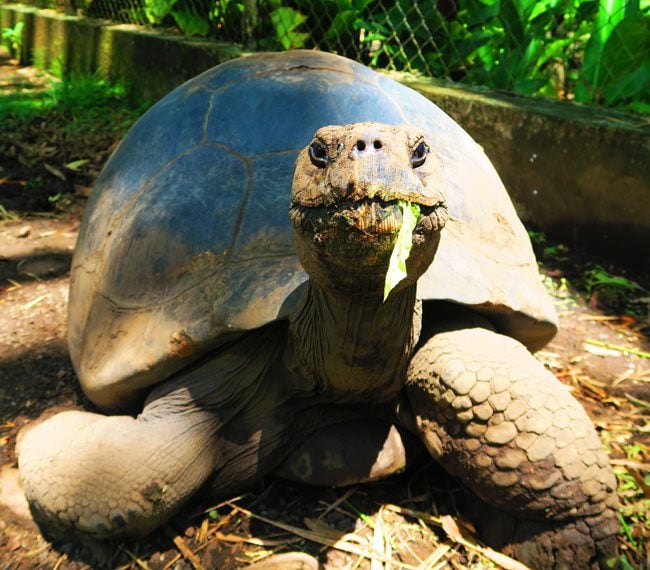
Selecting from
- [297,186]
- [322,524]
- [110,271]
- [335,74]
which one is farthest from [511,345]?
[110,271]

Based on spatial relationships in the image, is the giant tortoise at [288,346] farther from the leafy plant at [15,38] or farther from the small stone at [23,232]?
the leafy plant at [15,38]

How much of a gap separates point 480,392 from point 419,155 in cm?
69

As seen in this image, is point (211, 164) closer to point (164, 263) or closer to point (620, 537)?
point (164, 263)

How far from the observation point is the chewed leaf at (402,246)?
1323mm

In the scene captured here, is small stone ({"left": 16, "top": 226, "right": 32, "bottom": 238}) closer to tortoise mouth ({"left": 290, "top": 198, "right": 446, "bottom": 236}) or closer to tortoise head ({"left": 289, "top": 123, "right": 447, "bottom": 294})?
tortoise head ({"left": 289, "top": 123, "right": 447, "bottom": 294})

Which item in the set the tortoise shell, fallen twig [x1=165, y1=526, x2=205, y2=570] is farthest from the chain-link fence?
fallen twig [x1=165, y1=526, x2=205, y2=570]

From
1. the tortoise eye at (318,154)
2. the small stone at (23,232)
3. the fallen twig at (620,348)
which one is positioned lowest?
the small stone at (23,232)

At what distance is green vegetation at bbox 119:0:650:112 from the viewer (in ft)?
12.8

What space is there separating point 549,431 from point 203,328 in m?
0.90

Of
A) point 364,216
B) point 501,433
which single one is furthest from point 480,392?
point 364,216

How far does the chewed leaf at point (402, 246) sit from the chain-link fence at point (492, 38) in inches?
115

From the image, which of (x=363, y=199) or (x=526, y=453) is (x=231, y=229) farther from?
(x=526, y=453)

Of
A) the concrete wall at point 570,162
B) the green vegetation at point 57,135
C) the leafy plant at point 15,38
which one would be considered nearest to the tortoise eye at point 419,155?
the concrete wall at point 570,162

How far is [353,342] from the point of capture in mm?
1741
